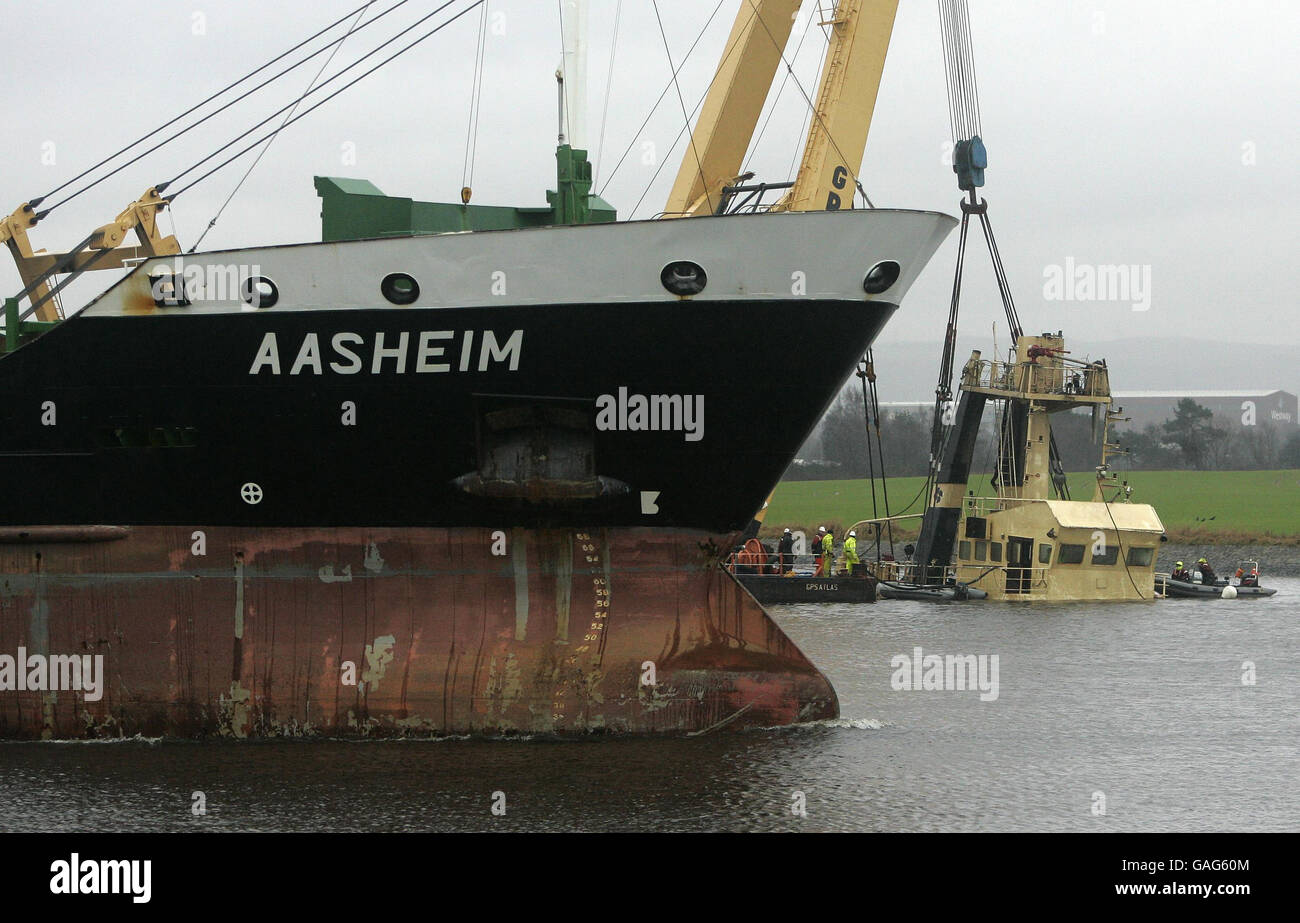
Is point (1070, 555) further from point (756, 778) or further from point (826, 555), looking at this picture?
point (756, 778)

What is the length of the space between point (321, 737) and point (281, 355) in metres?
4.19

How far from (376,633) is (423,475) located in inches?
71.9

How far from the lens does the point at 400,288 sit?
13.8 metres

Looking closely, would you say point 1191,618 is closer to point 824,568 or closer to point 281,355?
point 824,568

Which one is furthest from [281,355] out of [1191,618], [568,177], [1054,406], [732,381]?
[1054,406]

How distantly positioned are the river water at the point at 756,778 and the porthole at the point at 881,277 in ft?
16.6

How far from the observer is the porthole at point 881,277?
13.9 metres

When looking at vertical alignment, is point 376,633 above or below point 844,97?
below

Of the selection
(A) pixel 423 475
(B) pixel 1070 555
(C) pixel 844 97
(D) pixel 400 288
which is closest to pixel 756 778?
(A) pixel 423 475

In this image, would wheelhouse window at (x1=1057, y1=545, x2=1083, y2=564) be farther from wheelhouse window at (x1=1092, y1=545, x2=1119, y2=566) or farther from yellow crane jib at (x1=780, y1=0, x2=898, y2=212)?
yellow crane jib at (x1=780, y1=0, x2=898, y2=212)

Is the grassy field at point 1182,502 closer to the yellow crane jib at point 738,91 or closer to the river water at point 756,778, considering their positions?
the yellow crane jib at point 738,91

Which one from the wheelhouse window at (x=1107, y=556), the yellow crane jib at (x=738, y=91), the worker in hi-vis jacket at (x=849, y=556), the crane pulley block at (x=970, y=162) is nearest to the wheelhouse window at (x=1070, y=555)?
the wheelhouse window at (x=1107, y=556)

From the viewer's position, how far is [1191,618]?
33.4 m

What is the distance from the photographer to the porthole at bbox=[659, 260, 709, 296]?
1373cm
